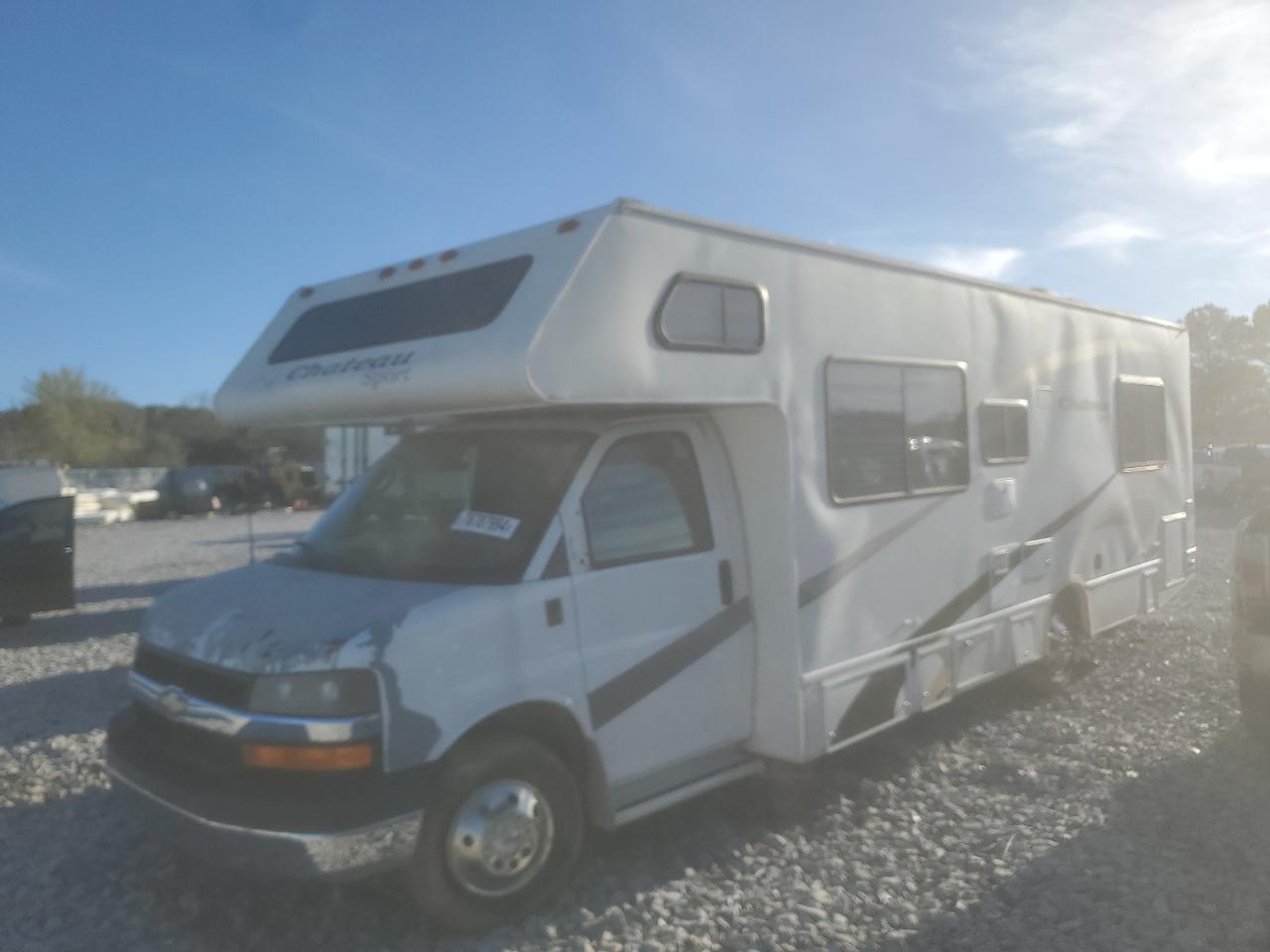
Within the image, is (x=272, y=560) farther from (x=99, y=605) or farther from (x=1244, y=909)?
(x=99, y=605)

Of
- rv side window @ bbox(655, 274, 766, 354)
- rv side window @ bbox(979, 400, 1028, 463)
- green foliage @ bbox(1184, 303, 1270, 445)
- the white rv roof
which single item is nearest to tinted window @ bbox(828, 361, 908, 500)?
the white rv roof

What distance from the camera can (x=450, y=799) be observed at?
12.7 ft

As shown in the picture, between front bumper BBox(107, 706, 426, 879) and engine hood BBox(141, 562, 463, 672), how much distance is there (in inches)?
14.0

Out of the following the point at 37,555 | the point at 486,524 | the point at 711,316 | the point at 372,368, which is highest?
the point at 711,316

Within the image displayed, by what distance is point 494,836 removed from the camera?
401 centimetres

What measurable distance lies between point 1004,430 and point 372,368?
13.3 feet

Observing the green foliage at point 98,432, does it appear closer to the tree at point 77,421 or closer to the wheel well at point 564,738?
the tree at point 77,421

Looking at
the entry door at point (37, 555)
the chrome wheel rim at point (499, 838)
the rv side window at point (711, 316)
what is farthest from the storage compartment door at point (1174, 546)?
the entry door at point (37, 555)

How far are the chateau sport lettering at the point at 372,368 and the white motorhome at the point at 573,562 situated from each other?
20 mm

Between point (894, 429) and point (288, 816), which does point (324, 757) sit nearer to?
point (288, 816)

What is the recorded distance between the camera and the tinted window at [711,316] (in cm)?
455

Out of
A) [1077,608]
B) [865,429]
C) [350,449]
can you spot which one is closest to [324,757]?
[865,429]

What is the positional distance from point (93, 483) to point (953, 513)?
146 ft

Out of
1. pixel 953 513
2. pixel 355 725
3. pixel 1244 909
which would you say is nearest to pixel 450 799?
pixel 355 725
